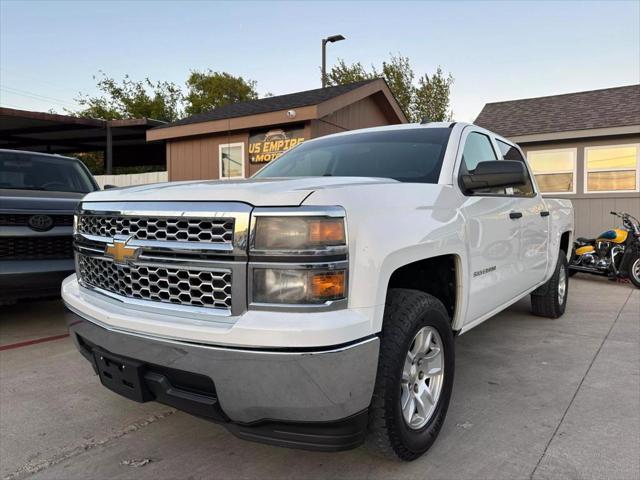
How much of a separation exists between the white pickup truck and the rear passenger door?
125cm

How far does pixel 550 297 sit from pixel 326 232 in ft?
14.7

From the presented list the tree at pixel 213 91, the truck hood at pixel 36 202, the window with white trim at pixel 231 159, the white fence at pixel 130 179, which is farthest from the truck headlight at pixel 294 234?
the tree at pixel 213 91

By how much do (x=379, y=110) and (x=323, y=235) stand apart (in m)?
12.4

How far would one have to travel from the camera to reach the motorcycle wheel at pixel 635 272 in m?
8.23

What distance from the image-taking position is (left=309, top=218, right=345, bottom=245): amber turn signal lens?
1.87 m

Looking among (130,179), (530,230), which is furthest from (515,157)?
(130,179)

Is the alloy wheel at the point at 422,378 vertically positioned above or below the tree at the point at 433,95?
below

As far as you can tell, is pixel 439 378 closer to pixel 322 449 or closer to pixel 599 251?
pixel 322 449

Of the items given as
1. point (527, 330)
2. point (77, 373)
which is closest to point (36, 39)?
point (77, 373)

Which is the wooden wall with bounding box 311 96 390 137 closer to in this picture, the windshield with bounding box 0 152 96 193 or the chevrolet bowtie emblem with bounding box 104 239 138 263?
the windshield with bounding box 0 152 96 193

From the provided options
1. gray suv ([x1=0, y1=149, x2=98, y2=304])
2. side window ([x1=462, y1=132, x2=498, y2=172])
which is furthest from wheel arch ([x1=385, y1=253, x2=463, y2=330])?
gray suv ([x1=0, y1=149, x2=98, y2=304])

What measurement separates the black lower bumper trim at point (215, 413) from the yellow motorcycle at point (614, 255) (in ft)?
26.6

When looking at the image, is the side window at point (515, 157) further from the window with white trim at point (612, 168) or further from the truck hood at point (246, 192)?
the window with white trim at point (612, 168)

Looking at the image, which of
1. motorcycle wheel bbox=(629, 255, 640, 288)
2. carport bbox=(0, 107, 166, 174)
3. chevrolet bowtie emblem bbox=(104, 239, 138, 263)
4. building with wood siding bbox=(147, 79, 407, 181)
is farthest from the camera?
carport bbox=(0, 107, 166, 174)
